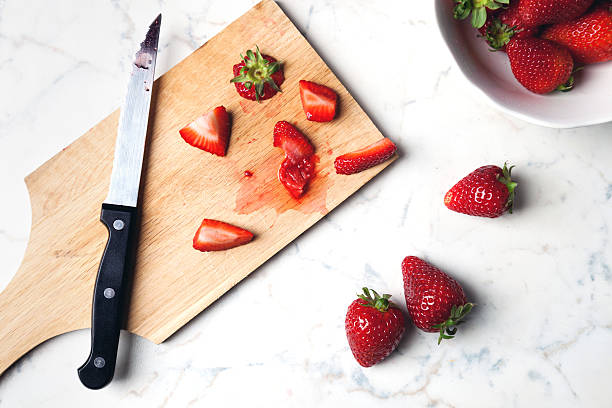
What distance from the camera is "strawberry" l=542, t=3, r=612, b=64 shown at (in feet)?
3.24

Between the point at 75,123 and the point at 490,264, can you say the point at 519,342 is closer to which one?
the point at 490,264

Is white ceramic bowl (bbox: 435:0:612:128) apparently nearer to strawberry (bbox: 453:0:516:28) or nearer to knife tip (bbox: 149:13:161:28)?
strawberry (bbox: 453:0:516:28)

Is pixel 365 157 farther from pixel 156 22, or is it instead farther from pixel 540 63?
pixel 156 22

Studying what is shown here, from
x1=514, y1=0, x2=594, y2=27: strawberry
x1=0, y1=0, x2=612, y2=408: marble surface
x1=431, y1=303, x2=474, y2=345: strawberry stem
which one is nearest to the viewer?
x1=514, y1=0, x2=594, y2=27: strawberry

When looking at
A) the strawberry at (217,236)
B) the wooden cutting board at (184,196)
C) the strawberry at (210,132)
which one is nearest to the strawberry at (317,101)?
the wooden cutting board at (184,196)

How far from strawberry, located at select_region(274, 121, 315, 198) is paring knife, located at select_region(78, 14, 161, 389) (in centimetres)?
32

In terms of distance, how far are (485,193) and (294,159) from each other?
43cm

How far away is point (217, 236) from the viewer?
3.83 ft

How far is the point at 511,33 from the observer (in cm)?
104

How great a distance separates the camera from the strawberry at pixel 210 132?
1.17 meters

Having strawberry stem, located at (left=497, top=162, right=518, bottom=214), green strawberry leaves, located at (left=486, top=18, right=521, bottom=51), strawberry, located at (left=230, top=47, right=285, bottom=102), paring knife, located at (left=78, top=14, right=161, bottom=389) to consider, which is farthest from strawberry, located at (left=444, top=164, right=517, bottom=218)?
paring knife, located at (left=78, top=14, right=161, bottom=389)

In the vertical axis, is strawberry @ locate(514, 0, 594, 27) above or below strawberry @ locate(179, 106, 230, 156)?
below

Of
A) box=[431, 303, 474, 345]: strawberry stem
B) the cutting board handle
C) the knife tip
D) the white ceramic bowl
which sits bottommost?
box=[431, 303, 474, 345]: strawberry stem

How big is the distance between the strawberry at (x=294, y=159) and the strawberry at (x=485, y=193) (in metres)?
0.34
